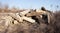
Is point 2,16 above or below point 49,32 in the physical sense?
above

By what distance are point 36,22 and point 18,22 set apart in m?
0.83

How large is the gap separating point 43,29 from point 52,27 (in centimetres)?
40

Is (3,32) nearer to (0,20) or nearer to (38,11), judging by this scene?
(0,20)

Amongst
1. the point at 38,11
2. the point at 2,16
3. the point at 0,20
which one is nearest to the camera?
the point at 0,20

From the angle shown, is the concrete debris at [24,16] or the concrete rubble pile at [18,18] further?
the concrete debris at [24,16]

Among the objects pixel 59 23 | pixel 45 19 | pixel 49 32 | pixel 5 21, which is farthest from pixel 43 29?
pixel 5 21

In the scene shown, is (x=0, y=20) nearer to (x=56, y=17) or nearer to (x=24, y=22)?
(x=24, y=22)

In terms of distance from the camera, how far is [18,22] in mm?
6801

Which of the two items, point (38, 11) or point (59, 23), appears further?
point (38, 11)

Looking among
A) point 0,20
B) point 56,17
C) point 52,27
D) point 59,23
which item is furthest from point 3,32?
point 56,17

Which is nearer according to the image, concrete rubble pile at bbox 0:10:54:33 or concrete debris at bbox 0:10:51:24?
concrete rubble pile at bbox 0:10:54:33

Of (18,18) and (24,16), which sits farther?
(24,16)

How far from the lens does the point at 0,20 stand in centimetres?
656

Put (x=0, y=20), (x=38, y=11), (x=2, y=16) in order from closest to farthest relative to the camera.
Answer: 1. (x=0, y=20)
2. (x=2, y=16)
3. (x=38, y=11)
